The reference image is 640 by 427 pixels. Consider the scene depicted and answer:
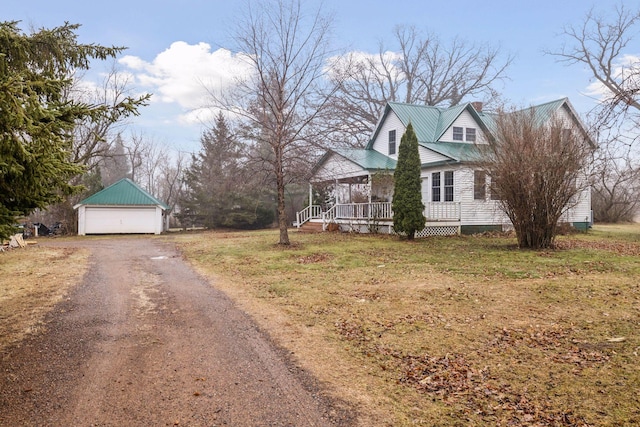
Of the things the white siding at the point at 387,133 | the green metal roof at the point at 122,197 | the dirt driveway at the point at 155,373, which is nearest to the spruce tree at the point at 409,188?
the white siding at the point at 387,133

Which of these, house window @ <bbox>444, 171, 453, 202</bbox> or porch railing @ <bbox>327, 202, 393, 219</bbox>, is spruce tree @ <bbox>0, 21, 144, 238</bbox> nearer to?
porch railing @ <bbox>327, 202, 393, 219</bbox>

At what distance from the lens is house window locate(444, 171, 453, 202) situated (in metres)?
18.6

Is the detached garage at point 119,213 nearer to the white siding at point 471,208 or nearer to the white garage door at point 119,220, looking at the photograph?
the white garage door at point 119,220

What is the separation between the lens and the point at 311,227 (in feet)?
73.0

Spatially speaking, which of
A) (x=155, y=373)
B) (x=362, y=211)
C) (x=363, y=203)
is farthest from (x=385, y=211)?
→ (x=155, y=373)

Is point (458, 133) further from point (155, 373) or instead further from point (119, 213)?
point (119, 213)

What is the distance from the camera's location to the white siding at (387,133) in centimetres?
2156

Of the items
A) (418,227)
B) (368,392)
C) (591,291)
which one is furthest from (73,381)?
(418,227)

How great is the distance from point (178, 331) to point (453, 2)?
13.7 metres

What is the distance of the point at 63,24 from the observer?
20.9 feet

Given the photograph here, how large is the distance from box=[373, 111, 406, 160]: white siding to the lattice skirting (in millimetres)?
5331

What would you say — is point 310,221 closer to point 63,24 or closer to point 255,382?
point 63,24

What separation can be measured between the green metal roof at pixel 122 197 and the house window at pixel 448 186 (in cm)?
1690

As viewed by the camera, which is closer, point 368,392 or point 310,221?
point 368,392
